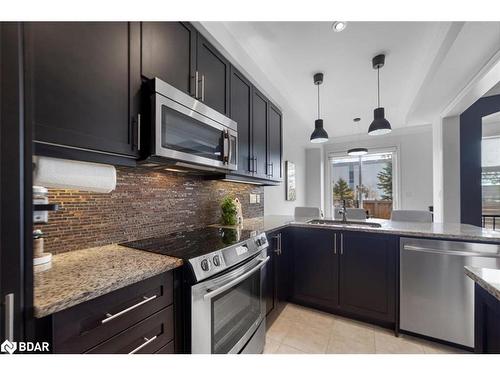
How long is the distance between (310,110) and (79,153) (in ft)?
11.0

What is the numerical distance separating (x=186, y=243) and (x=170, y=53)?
3.87ft

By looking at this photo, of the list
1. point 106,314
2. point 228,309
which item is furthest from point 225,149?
point 106,314

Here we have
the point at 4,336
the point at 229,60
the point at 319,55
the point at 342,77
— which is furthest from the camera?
the point at 342,77

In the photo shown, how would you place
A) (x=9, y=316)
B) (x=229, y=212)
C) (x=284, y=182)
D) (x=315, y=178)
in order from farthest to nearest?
(x=315, y=178)
(x=284, y=182)
(x=229, y=212)
(x=9, y=316)

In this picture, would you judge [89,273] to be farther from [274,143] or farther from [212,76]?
[274,143]

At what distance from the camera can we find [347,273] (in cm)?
204

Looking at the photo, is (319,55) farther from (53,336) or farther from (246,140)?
(53,336)

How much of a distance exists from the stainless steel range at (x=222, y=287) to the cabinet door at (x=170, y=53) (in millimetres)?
998

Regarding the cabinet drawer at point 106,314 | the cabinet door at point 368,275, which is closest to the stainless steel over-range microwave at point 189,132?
the cabinet drawer at point 106,314

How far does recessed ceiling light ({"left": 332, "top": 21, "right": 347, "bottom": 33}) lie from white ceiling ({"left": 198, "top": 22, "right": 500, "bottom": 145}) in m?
0.05

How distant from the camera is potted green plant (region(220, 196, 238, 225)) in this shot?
2.14m

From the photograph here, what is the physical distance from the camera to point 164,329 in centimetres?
94

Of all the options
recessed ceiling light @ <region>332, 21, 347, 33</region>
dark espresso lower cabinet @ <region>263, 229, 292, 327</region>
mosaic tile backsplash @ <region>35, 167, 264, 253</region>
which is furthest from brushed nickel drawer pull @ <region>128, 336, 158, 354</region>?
recessed ceiling light @ <region>332, 21, 347, 33</region>
